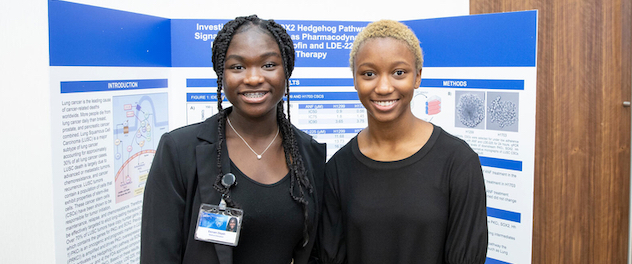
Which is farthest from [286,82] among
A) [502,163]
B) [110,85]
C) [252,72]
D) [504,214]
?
[504,214]

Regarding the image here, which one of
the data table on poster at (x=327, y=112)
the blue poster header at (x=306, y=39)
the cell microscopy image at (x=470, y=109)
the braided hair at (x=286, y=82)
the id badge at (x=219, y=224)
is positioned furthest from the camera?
the data table on poster at (x=327, y=112)

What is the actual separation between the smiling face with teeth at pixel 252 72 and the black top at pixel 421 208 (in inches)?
18.3

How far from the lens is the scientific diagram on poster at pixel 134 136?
2.51 meters

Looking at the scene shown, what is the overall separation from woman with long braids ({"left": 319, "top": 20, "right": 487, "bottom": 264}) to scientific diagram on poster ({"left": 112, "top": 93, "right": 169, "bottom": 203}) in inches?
47.8

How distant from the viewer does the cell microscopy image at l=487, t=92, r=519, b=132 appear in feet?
9.34

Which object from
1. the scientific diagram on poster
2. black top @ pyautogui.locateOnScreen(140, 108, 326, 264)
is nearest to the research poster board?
the scientific diagram on poster

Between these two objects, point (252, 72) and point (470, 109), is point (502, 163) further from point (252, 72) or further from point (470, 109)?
point (252, 72)

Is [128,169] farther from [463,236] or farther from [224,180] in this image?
[463,236]

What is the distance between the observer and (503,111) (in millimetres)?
2881

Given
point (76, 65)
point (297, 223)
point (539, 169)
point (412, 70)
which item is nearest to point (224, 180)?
point (297, 223)

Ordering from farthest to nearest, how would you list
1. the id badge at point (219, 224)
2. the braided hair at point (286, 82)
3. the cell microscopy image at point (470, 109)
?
the cell microscopy image at point (470, 109) < the braided hair at point (286, 82) < the id badge at point (219, 224)

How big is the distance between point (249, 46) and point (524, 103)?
5.87 ft

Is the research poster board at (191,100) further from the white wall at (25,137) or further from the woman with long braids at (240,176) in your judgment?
the woman with long braids at (240,176)

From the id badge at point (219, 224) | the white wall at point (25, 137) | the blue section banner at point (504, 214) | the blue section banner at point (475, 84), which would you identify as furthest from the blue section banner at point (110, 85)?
the blue section banner at point (504, 214)
